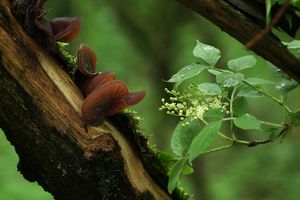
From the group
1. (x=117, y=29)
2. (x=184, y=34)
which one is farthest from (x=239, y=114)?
(x=117, y=29)

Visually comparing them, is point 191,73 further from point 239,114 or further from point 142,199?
point 142,199

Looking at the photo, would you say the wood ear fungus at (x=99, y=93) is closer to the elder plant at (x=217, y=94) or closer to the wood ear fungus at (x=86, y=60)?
the wood ear fungus at (x=86, y=60)

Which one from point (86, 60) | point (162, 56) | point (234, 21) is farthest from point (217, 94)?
point (162, 56)

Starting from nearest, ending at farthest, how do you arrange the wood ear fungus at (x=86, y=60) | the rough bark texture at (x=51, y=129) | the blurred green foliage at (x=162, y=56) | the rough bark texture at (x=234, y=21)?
1. the rough bark texture at (x=234, y=21)
2. the rough bark texture at (x=51, y=129)
3. the wood ear fungus at (x=86, y=60)
4. the blurred green foliage at (x=162, y=56)

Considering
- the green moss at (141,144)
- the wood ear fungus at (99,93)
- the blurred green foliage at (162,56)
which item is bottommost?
the blurred green foliage at (162,56)

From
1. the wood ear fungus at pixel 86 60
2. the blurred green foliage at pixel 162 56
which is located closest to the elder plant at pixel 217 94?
the wood ear fungus at pixel 86 60

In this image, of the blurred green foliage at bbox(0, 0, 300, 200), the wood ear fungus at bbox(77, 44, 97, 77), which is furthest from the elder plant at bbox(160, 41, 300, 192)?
the blurred green foliage at bbox(0, 0, 300, 200)
